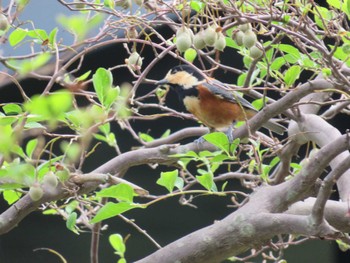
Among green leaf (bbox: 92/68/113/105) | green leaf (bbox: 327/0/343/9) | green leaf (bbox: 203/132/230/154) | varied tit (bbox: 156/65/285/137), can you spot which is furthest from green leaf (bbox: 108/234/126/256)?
green leaf (bbox: 327/0/343/9)

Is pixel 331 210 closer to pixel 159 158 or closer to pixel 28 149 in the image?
pixel 159 158

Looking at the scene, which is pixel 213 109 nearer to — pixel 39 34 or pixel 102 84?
pixel 39 34

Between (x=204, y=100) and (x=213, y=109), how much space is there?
0.06 m

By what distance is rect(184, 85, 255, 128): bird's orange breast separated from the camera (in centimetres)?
245

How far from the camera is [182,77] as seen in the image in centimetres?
255

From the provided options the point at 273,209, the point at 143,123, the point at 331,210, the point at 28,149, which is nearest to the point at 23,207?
the point at 28,149

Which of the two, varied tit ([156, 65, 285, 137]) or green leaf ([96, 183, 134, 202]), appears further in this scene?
varied tit ([156, 65, 285, 137])

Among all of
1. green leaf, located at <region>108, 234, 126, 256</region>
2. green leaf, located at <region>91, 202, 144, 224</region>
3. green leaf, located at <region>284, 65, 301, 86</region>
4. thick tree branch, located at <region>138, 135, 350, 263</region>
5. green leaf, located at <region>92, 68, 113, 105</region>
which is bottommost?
green leaf, located at <region>108, 234, 126, 256</region>

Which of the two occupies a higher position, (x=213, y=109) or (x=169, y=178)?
(x=169, y=178)

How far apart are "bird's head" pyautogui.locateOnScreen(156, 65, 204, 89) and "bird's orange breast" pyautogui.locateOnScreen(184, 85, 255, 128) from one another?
1.4 inches

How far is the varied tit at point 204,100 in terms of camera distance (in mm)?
2455

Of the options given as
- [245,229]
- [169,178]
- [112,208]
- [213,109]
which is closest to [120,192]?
[112,208]

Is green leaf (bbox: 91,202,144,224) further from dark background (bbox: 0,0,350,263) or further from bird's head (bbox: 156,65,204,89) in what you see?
dark background (bbox: 0,0,350,263)

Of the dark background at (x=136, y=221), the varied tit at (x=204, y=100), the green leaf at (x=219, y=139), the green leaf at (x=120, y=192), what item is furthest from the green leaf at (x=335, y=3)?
the dark background at (x=136, y=221)
